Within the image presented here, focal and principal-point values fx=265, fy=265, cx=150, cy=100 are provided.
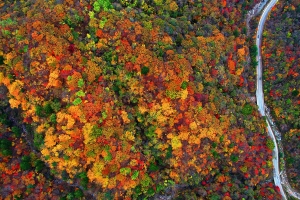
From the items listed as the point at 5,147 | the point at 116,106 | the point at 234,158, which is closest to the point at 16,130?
the point at 5,147

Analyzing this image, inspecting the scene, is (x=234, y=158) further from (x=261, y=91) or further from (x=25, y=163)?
(x=25, y=163)

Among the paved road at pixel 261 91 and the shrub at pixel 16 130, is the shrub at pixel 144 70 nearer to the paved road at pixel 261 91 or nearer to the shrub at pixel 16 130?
the shrub at pixel 16 130

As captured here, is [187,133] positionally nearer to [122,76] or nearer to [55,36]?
[122,76]

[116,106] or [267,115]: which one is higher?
[267,115]

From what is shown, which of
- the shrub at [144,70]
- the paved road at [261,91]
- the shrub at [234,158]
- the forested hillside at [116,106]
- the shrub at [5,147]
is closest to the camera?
the forested hillside at [116,106]

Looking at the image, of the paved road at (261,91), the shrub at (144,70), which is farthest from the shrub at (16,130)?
the paved road at (261,91)

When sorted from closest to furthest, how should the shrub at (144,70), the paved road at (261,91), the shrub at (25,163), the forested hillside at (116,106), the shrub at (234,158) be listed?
the forested hillside at (116,106) → the shrub at (25,163) → the shrub at (144,70) → the shrub at (234,158) → the paved road at (261,91)

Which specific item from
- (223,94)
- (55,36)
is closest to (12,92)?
(55,36)

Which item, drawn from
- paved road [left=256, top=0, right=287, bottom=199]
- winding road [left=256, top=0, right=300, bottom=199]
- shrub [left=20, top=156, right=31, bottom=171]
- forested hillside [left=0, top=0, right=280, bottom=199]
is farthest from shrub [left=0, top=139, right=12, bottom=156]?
paved road [left=256, top=0, right=287, bottom=199]

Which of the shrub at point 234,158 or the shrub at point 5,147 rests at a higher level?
the shrub at point 234,158

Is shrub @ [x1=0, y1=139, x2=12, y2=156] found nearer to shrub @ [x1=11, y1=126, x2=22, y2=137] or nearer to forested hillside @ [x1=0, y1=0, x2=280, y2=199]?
forested hillside @ [x1=0, y1=0, x2=280, y2=199]

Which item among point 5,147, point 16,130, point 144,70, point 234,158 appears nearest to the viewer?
point 5,147

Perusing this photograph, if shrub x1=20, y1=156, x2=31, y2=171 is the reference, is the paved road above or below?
above

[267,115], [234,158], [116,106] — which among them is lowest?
[234,158]
